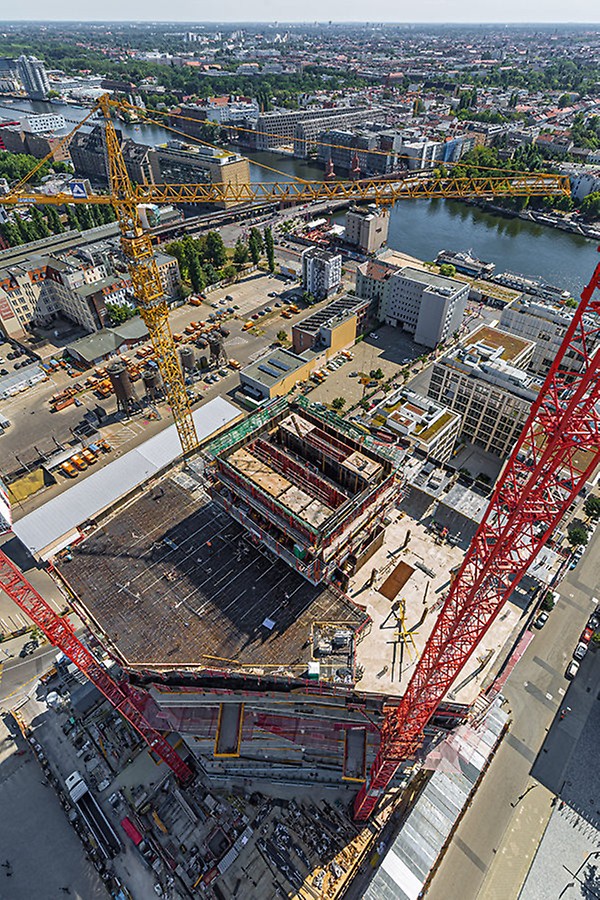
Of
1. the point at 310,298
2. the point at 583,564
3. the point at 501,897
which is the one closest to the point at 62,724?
the point at 501,897

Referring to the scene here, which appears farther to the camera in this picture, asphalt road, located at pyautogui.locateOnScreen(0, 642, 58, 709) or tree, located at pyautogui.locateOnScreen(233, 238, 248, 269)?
tree, located at pyautogui.locateOnScreen(233, 238, 248, 269)

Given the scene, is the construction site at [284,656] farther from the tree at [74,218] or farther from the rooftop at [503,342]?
the tree at [74,218]

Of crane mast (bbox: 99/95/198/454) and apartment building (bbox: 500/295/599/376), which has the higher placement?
crane mast (bbox: 99/95/198/454)

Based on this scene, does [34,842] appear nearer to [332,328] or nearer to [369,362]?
[332,328]

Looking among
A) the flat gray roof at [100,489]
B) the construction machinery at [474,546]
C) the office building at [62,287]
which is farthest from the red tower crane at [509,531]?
the office building at [62,287]

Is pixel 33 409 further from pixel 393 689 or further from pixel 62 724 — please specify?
pixel 393 689

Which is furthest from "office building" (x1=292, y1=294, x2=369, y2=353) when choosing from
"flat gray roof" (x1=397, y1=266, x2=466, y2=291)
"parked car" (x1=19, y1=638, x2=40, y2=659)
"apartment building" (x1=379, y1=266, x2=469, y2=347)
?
"parked car" (x1=19, y1=638, x2=40, y2=659)

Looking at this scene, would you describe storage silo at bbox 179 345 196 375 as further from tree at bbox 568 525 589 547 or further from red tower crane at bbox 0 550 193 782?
tree at bbox 568 525 589 547
